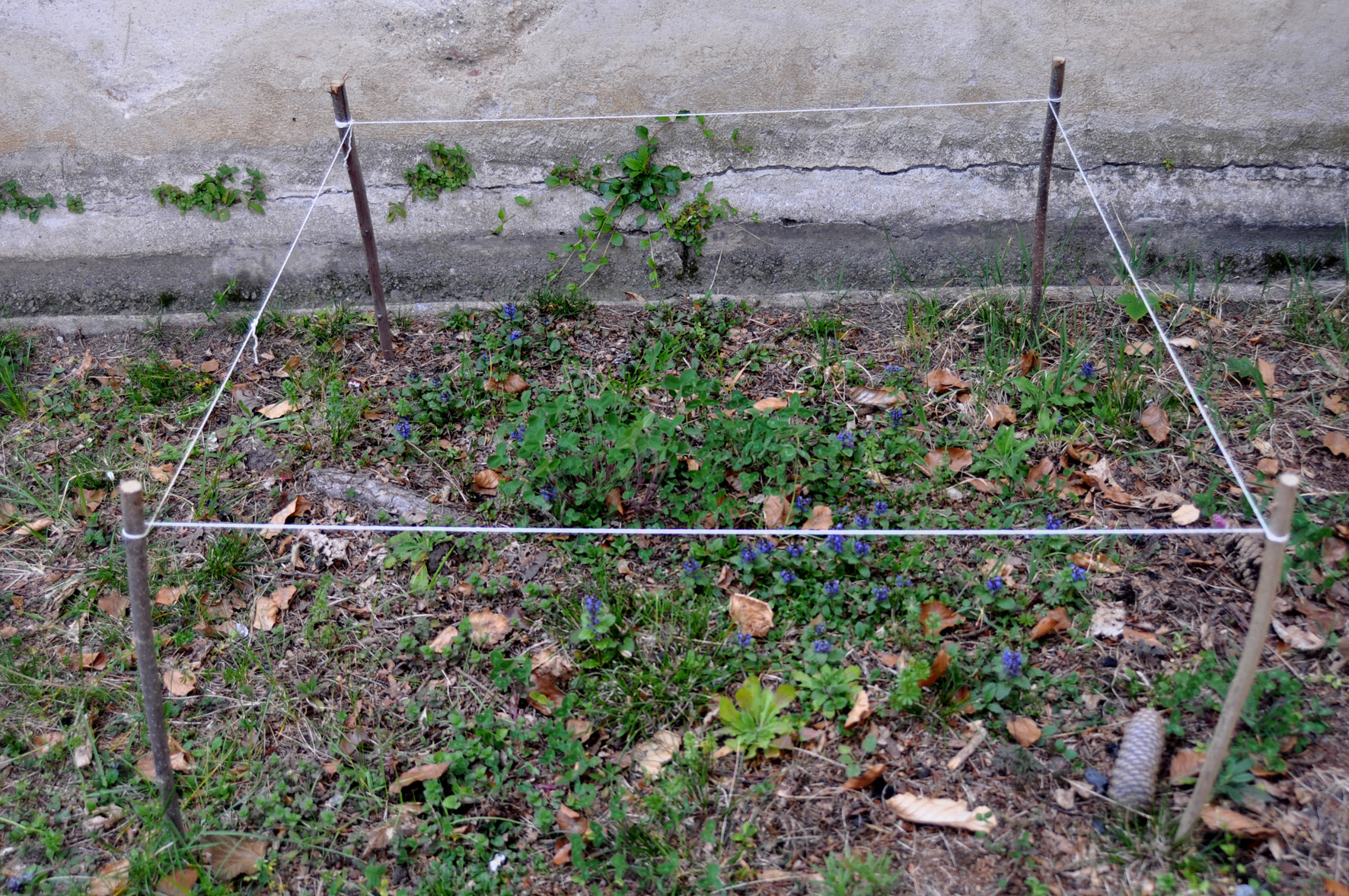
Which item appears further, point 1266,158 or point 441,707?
point 1266,158

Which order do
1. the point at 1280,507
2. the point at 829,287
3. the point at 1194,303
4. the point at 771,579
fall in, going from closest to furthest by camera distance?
the point at 1280,507
the point at 771,579
the point at 1194,303
the point at 829,287

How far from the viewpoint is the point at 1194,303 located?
3.20 m

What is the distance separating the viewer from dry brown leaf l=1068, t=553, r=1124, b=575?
232 cm

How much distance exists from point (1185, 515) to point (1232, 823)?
0.92 m

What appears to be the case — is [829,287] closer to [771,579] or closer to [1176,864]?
[771,579]

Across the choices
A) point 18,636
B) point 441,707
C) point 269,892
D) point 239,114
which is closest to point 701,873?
point 441,707

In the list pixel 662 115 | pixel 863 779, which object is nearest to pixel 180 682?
pixel 863 779

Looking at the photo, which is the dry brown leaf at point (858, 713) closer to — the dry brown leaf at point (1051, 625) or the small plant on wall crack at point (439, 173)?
the dry brown leaf at point (1051, 625)

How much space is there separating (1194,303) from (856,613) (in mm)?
1865

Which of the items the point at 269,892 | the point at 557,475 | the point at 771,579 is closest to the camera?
the point at 269,892

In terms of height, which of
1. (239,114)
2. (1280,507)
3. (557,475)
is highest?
(239,114)

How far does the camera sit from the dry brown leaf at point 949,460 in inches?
105

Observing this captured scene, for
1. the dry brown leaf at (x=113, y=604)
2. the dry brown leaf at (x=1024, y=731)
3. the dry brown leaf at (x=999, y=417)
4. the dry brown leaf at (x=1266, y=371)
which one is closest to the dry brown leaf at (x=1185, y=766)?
the dry brown leaf at (x=1024, y=731)

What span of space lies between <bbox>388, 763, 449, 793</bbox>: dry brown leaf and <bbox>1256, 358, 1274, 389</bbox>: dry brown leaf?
256 centimetres
